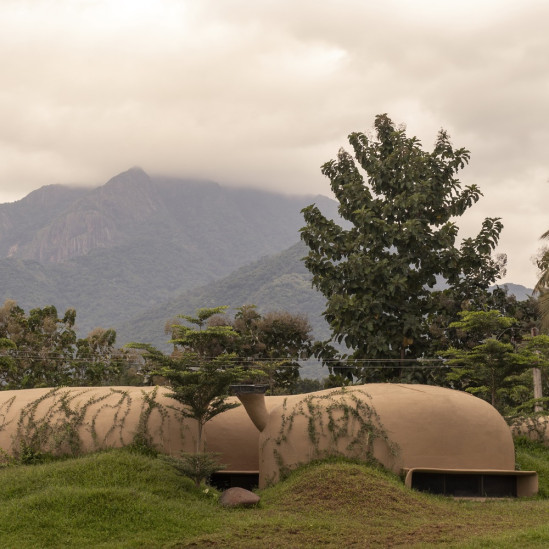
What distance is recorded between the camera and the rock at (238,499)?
19.0 metres

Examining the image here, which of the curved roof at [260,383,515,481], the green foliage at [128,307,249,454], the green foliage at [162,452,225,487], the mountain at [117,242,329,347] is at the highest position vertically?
the mountain at [117,242,329,347]

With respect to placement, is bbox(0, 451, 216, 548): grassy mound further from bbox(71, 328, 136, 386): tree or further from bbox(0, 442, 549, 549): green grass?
bbox(71, 328, 136, 386): tree

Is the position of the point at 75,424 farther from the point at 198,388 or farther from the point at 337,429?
the point at 337,429

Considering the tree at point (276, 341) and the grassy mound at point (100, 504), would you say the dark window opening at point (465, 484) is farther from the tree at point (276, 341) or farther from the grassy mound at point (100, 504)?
the tree at point (276, 341)

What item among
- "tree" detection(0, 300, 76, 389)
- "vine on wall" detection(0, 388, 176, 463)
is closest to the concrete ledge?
"vine on wall" detection(0, 388, 176, 463)

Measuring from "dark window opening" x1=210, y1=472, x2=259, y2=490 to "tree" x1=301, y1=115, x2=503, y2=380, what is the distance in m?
9.60

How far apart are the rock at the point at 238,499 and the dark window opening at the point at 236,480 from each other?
3.93 m

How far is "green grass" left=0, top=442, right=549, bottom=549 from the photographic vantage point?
1595cm

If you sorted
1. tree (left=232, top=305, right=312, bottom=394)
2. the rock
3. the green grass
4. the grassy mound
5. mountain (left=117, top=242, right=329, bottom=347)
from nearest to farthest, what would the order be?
the green grass
the grassy mound
the rock
tree (left=232, top=305, right=312, bottom=394)
mountain (left=117, top=242, right=329, bottom=347)

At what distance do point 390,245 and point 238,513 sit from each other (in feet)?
54.1

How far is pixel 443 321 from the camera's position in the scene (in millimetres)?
34188

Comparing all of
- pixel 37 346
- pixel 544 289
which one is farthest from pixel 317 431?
pixel 37 346

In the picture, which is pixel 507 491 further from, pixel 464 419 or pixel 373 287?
pixel 373 287

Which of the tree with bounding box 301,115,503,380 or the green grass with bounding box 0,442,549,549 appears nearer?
the green grass with bounding box 0,442,549,549
